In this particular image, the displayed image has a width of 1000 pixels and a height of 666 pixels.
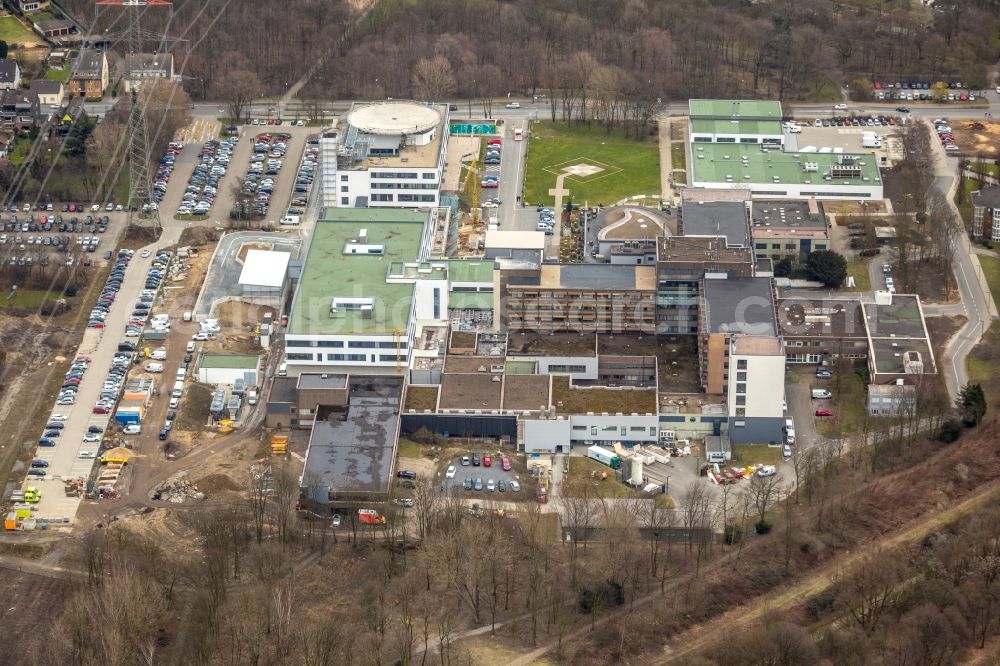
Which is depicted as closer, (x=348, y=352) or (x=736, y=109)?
(x=348, y=352)

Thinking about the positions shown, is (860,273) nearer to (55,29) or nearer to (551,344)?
(551,344)

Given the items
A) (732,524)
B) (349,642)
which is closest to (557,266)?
(732,524)

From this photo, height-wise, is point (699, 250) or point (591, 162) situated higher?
point (699, 250)

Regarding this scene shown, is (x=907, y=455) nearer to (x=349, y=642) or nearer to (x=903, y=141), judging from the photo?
(x=349, y=642)

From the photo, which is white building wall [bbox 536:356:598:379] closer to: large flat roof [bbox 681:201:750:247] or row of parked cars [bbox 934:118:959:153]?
large flat roof [bbox 681:201:750:247]

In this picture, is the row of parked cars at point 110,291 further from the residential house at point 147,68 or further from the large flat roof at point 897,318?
the large flat roof at point 897,318

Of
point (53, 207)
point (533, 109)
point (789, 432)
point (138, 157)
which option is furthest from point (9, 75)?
point (789, 432)

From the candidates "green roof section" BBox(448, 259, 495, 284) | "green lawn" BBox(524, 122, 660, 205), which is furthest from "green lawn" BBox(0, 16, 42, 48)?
"green roof section" BBox(448, 259, 495, 284)

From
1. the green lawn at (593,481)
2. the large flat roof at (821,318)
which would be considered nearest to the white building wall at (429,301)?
the green lawn at (593,481)
